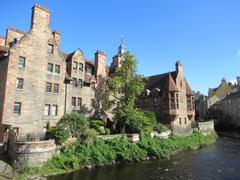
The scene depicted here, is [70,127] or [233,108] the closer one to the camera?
[70,127]

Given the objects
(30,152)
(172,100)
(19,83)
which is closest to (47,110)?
(19,83)

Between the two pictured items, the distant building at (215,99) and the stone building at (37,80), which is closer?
the stone building at (37,80)

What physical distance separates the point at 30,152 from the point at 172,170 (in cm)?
1464

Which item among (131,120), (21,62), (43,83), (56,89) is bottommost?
(131,120)

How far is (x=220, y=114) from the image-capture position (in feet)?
231

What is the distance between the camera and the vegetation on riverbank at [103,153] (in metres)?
21.8

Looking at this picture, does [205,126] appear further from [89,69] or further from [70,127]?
[70,127]

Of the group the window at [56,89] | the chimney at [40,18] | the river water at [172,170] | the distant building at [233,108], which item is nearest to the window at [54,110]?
the window at [56,89]

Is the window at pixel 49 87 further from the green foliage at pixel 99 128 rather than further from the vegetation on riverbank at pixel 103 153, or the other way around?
the vegetation on riverbank at pixel 103 153

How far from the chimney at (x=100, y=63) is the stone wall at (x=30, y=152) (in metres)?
18.7

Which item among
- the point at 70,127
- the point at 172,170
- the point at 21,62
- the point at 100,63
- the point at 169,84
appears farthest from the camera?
the point at 169,84

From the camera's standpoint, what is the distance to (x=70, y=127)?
2511 cm

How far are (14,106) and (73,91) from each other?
374 inches

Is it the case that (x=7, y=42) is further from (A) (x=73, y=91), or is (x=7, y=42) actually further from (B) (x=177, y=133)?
(B) (x=177, y=133)
